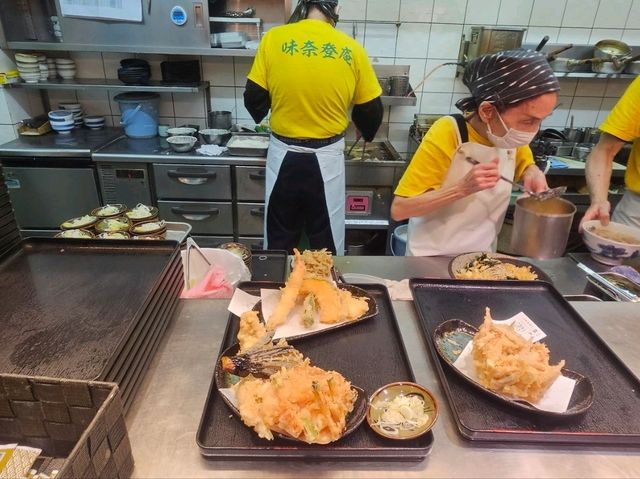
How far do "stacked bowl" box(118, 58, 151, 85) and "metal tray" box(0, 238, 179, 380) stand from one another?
3020 millimetres

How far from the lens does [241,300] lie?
1141mm

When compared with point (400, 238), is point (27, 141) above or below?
above

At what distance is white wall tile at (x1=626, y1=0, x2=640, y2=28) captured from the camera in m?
3.75

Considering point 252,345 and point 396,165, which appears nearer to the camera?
point 252,345

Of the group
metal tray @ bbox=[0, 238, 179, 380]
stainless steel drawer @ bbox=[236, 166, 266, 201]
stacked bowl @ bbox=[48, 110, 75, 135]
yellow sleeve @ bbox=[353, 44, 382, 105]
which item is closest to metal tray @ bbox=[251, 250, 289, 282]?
metal tray @ bbox=[0, 238, 179, 380]

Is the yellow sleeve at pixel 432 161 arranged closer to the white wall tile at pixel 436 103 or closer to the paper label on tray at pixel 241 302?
the paper label on tray at pixel 241 302

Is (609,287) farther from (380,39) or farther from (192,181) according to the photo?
(380,39)

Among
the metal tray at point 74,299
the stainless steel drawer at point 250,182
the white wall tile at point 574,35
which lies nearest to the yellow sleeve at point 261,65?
the stainless steel drawer at point 250,182

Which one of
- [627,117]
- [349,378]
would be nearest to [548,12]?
[627,117]

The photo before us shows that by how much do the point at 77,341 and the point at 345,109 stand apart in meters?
2.47

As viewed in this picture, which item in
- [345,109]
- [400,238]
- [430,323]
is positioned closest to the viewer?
[430,323]

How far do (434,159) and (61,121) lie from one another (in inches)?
138

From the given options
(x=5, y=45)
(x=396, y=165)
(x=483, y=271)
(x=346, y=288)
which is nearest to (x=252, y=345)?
(x=346, y=288)

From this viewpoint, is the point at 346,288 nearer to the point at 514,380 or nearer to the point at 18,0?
the point at 514,380
